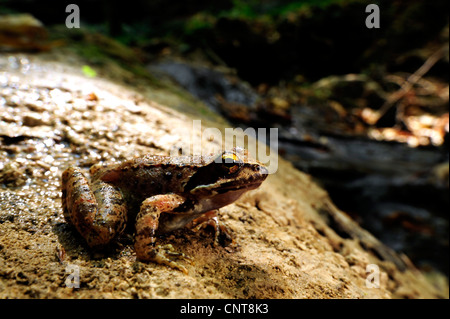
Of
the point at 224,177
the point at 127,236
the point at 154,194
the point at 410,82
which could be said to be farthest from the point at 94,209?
the point at 410,82

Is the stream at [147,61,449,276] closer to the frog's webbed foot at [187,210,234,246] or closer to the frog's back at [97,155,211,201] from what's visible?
the frog's webbed foot at [187,210,234,246]

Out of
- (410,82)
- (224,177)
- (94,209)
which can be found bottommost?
(94,209)

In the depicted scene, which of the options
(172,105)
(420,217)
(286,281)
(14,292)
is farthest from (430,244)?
(14,292)

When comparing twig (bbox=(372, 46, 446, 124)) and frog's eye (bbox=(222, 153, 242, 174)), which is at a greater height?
twig (bbox=(372, 46, 446, 124))

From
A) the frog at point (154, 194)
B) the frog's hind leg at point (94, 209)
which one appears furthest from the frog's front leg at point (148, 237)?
the frog's hind leg at point (94, 209)

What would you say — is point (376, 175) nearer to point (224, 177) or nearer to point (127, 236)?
point (224, 177)

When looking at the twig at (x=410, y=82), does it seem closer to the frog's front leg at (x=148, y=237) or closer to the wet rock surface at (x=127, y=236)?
the wet rock surface at (x=127, y=236)

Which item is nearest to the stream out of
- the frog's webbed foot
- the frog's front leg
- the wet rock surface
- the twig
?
the wet rock surface

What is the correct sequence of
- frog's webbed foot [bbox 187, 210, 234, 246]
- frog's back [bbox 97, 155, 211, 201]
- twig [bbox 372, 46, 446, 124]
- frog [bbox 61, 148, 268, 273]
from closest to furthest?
frog [bbox 61, 148, 268, 273], frog's back [bbox 97, 155, 211, 201], frog's webbed foot [bbox 187, 210, 234, 246], twig [bbox 372, 46, 446, 124]
